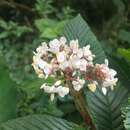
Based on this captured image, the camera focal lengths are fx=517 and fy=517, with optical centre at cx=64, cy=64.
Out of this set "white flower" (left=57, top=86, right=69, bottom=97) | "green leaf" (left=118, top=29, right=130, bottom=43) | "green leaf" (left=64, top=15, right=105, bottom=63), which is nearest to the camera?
"white flower" (left=57, top=86, right=69, bottom=97)

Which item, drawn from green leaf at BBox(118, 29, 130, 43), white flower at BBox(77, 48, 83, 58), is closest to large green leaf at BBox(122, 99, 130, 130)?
white flower at BBox(77, 48, 83, 58)

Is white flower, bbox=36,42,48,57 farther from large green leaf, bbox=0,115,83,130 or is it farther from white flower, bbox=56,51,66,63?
large green leaf, bbox=0,115,83,130

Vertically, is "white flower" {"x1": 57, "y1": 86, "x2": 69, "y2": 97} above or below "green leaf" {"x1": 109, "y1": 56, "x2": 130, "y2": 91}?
below

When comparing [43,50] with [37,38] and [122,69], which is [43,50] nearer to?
[122,69]

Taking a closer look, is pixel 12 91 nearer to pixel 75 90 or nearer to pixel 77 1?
pixel 75 90

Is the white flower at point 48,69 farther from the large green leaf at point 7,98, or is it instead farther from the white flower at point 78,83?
the large green leaf at point 7,98

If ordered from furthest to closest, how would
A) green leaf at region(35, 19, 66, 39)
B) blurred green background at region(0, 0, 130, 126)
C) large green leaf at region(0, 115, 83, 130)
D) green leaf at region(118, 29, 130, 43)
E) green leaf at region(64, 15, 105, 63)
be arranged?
green leaf at region(118, 29, 130, 43)
green leaf at region(35, 19, 66, 39)
blurred green background at region(0, 0, 130, 126)
green leaf at region(64, 15, 105, 63)
large green leaf at region(0, 115, 83, 130)
